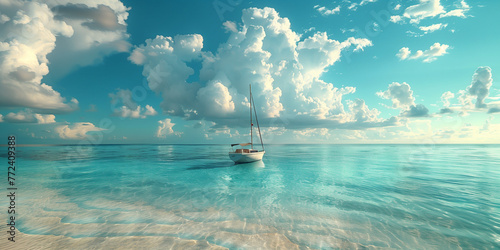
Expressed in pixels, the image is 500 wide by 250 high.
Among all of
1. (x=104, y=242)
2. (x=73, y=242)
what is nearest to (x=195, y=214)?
(x=104, y=242)

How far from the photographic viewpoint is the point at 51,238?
336 inches

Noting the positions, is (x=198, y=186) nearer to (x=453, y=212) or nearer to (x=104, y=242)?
(x=104, y=242)

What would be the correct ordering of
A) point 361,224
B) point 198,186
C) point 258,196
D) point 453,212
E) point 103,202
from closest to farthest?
point 361,224 < point 453,212 < point 103,202 < point 258,196 < point 198,186

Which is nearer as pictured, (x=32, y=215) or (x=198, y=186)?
(x=32, y=215)

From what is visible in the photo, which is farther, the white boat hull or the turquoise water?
the white boat hull

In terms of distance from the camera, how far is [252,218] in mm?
11523

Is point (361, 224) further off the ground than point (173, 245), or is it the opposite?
point (173, 245)

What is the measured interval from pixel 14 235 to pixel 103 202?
5667 mm

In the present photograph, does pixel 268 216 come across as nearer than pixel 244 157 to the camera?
Yes

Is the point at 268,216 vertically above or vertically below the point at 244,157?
below

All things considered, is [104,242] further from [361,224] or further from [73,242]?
[361,224]

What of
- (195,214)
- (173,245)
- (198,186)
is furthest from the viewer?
(198,186)

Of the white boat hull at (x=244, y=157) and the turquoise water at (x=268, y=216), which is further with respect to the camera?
the white boat hull at (x=244, y=157)

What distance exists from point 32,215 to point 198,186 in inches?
458
